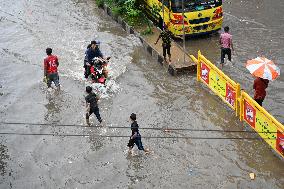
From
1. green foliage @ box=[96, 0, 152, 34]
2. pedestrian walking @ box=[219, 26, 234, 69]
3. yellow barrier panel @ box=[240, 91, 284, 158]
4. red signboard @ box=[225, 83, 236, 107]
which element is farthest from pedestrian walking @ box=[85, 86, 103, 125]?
green foliage @ box=[96, 0, 152, 34]

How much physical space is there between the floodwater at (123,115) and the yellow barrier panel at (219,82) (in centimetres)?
40

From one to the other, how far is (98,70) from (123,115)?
2.28 metres

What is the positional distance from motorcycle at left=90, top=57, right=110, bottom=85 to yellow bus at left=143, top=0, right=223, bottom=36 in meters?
3.66

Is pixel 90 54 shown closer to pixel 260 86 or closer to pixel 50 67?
pixel 50 67

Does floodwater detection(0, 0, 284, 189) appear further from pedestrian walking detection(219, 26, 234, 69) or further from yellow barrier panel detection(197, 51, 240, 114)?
pedestrian walking detection(219, 26, 234, 69)

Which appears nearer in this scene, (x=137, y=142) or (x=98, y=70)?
(x=137, y=142)

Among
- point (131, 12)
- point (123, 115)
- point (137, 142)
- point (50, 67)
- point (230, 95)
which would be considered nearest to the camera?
point (137, 142)

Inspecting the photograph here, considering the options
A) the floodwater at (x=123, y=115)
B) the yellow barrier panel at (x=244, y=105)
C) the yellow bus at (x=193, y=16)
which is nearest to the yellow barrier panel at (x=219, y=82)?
the yellow barrier panel at (x=244, y=105)

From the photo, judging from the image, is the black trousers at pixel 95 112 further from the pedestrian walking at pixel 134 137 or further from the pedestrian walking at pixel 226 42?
the pedestrian walking at pixel 226 42

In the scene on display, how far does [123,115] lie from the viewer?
13.4 metres

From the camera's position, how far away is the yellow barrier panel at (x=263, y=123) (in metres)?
10.3

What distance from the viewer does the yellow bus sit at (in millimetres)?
17078

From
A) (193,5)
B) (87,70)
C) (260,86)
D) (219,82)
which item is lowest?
(87,70)

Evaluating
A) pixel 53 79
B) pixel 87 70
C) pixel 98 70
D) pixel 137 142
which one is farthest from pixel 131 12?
pixel 137 142
